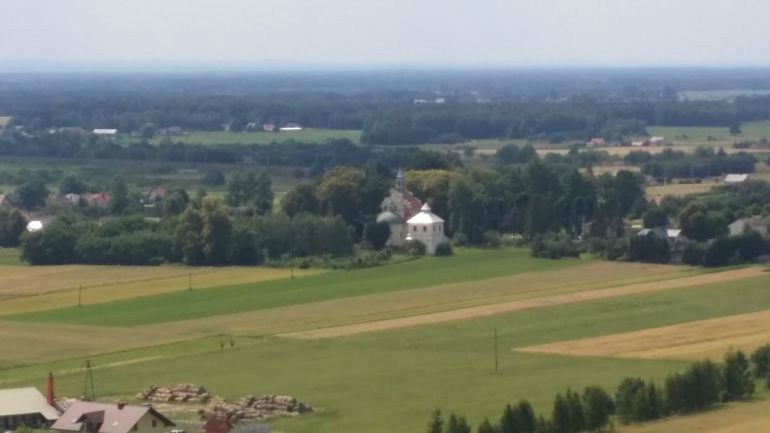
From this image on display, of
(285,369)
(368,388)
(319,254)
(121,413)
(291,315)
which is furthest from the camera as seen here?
(319,254)

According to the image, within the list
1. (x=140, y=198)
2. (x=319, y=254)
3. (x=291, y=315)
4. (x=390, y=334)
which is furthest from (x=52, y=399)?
(x=140, y=198)

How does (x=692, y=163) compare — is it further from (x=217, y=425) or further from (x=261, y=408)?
(x=217, y=425)

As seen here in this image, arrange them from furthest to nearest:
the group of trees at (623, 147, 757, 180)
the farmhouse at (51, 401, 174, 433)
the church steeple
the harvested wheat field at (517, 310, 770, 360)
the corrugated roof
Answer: the group of trees at (623, 147, 757, 180) → the church steeple → the harvested wheat field at (517, 310, 770, 360) → the corrugated roof → the farmhouse at (51, 401, 174, 433)

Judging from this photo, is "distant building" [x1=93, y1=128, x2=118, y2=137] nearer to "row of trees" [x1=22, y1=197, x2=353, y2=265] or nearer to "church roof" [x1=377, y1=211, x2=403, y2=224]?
"church roof" [x1=377, y1=211, x2=403, y2=224]

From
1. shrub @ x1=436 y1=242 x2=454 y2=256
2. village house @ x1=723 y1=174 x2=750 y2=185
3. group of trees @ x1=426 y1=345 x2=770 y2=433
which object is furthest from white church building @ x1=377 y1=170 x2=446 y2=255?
group of trees @ x1=426 y1=345 x2=770 y2=433

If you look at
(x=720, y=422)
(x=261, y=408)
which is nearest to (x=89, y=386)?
(x=261, y=408)

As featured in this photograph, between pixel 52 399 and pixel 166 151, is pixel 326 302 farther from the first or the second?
pixel 166 151
